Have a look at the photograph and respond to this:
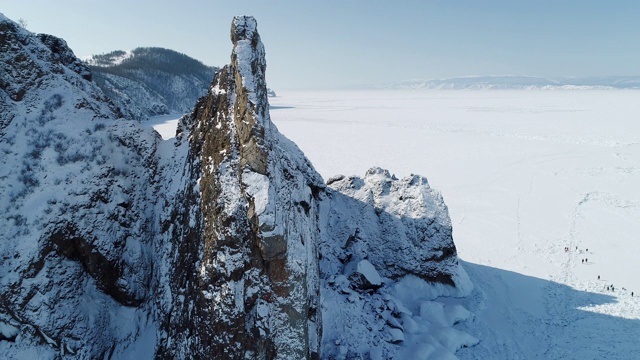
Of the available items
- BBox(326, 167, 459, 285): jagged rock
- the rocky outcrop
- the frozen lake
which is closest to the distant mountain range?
the frozen lake

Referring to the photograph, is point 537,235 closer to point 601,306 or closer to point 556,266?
point 556,266

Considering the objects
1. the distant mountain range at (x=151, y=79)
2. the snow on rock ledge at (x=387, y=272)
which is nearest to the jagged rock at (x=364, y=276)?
the snow on rock ledge at (x=387, y=272)

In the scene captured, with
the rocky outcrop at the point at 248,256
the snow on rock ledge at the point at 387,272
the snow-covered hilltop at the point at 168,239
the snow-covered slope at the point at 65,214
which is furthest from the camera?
the snow on rock ledge at the point at 387,272

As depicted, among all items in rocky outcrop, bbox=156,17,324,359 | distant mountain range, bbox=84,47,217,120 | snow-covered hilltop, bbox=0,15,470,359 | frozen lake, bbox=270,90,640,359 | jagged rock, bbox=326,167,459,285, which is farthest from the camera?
distant mountain range, bbox=84,47,217,120

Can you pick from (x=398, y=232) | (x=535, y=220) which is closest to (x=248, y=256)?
(x=398, y=232)

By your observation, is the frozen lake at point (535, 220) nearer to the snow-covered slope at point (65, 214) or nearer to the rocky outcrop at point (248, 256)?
the rocky outcrop at point (248, 256)

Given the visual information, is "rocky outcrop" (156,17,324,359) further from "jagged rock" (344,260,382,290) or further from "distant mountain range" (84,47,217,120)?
"distant mountain range" (84,47,217,120)

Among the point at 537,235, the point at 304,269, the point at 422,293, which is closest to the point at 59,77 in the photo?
the point at 304,269
